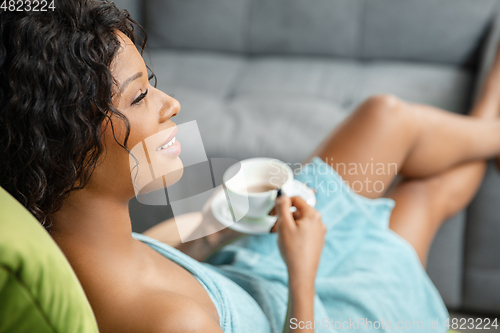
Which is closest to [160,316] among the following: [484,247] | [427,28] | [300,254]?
[300,254]

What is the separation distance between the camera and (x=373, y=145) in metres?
0.88

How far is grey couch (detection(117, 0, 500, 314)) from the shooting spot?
1.02 m

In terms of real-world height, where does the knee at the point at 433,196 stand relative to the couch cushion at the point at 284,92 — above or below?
below

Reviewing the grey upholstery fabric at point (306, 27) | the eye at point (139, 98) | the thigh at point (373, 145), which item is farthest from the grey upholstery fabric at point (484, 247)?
the eye at point (139, 98)

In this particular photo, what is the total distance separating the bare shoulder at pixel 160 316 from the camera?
0.45 meters

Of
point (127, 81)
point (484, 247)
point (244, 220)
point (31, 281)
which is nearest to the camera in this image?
point (31, 281)

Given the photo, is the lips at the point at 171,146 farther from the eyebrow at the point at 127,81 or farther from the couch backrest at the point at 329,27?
the couch backrest at the point at 329,27

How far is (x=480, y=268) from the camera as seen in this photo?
3.31 ft

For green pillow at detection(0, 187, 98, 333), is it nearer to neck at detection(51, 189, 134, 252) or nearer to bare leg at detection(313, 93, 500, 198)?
neck at detection(51, 189, 134, 252)

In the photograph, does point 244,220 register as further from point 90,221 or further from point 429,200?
point 429,200

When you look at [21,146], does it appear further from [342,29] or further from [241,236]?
[342,29]

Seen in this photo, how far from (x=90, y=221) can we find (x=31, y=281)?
18 centimetres

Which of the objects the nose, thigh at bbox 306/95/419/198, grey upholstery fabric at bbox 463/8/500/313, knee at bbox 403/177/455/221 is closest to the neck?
the nose

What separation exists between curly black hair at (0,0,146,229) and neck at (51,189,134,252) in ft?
0.12
